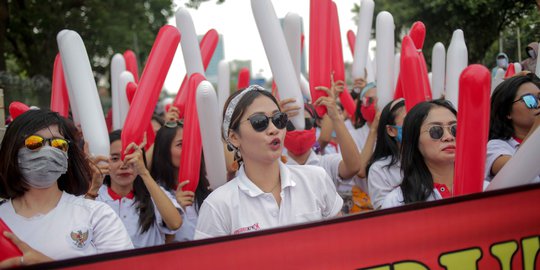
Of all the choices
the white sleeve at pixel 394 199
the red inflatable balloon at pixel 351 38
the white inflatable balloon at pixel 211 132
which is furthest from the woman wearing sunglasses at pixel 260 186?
the red inflatable balloon at pixel 351 38

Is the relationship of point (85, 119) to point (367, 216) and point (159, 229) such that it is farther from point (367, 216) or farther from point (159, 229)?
point (367, 216)

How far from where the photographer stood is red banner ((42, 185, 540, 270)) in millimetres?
1919

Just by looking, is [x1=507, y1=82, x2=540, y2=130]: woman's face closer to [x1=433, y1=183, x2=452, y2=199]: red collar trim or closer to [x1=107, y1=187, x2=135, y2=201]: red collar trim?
[x1=433, y1=183, x2=452, y2=199]: red collar trim

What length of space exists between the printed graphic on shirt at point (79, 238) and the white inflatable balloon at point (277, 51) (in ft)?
4.75

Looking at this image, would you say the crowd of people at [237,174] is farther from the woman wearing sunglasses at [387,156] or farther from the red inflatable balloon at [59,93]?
the red inflatable balloon at [59,93]

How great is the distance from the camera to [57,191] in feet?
7.73

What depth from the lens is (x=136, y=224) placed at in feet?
10.6

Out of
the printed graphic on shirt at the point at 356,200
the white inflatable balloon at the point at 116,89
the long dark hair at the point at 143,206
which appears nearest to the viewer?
the long dark hair at the point at 143,206

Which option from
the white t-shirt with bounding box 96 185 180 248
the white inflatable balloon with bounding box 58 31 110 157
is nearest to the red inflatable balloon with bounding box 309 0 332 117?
the white t-shirt with bounding box 96 185 180 248

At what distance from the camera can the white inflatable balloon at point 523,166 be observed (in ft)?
7.43

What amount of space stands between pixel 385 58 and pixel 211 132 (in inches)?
65.3

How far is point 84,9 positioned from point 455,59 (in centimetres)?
1311

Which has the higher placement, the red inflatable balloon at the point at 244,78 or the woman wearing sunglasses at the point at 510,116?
the red inflatable balloon at the point at 244,78

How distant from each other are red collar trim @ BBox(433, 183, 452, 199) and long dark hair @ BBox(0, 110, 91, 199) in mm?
1651
